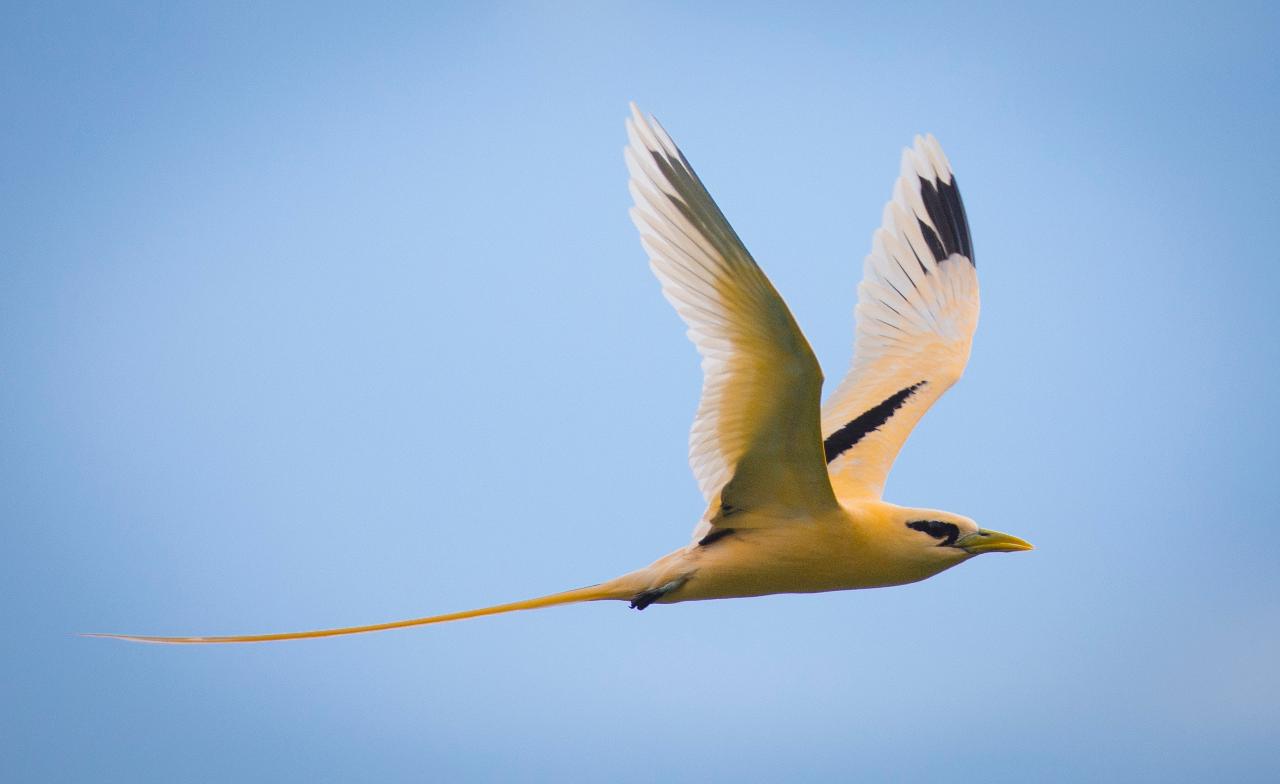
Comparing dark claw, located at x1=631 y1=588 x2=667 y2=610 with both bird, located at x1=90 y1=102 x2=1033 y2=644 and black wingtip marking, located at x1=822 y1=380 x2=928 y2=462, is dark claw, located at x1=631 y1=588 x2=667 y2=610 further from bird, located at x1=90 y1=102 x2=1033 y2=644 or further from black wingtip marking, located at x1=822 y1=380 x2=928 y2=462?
black wingtip marking, located at x1=822 y1=380 x2=928 y2=462

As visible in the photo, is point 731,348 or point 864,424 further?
point 864,424

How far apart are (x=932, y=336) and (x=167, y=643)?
156 inches

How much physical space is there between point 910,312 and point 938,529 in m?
1.85

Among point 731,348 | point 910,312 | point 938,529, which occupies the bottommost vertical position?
point 938,529

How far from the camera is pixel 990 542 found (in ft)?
15.6

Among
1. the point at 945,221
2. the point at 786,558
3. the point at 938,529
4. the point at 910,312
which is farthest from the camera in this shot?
the point at 945,221

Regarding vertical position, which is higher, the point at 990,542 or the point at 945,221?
the point at 945,221

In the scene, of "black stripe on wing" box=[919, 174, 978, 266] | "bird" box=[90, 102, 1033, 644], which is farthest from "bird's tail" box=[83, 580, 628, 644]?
"black stripe on wing" box=[919, 174, 978, 266]

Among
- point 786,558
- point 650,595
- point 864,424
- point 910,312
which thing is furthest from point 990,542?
point 910,312

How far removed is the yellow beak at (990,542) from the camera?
4.74 meters

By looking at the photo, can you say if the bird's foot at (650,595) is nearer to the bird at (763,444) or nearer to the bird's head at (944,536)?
the bird at (763,444)

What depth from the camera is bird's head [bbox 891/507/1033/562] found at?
4648 mm

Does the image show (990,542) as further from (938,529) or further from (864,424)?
(864,424)

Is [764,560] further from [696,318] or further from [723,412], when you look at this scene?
[696,318]
